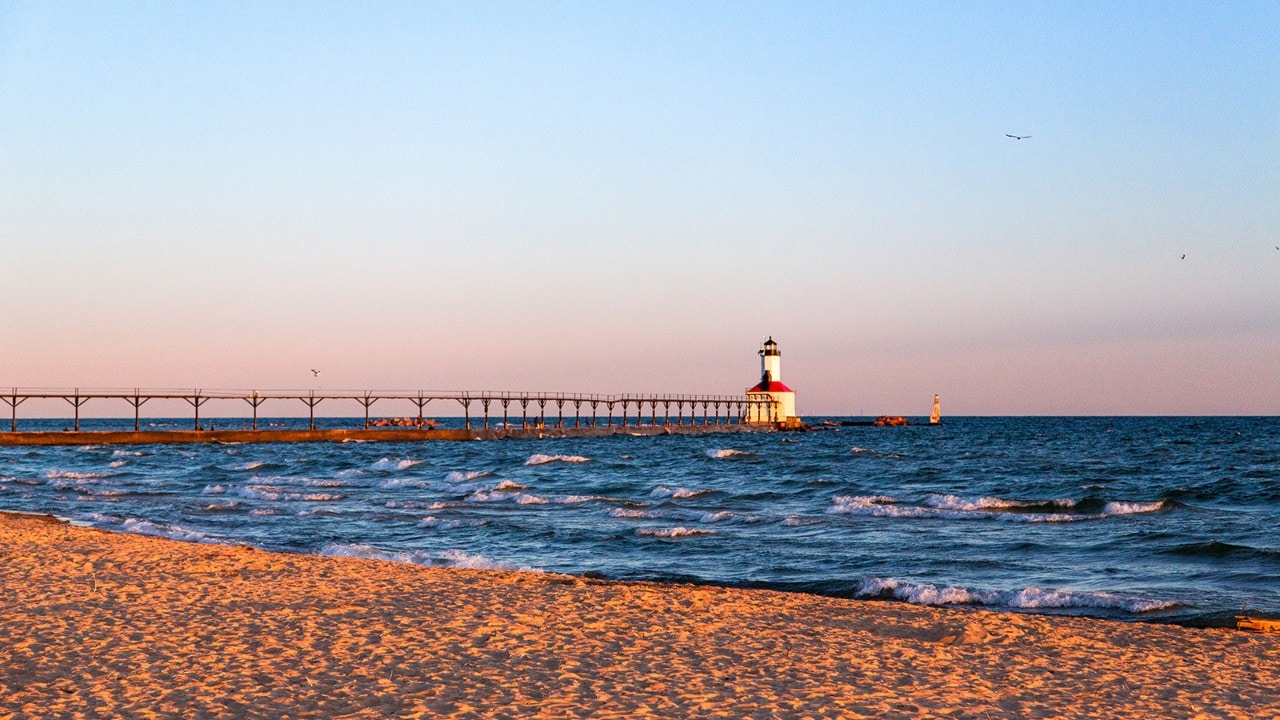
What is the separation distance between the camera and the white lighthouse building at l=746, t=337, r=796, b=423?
301 feet

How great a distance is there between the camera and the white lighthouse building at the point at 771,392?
91688 mm

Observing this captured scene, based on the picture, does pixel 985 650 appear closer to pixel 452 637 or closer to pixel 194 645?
pixel 452 637

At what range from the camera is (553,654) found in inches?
324

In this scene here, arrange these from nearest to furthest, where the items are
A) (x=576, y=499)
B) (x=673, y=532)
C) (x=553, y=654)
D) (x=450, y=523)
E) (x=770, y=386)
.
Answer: (x=553, y=654)
(x=673, y=532)
(x=450, y=523)
(x=576, y=499)
(x=770, y=386)

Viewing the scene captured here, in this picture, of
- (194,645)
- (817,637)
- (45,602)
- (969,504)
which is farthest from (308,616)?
(969,504)

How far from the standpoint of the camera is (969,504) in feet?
79.4

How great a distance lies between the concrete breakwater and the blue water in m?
12.6

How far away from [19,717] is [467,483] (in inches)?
994

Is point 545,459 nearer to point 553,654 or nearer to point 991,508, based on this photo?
point 991,508

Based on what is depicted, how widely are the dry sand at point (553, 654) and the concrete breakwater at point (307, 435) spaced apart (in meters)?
46.7

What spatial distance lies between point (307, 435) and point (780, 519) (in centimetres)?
4861

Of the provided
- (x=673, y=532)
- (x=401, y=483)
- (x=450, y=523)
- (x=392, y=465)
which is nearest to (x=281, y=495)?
(x=401, y=483)

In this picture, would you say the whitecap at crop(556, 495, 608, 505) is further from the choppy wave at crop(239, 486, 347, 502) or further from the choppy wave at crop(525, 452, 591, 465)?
the choppy wave at crop(525, 452, 591, 465)

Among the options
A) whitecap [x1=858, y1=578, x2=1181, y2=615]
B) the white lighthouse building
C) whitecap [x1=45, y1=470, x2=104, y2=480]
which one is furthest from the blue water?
the white lighthouse building
